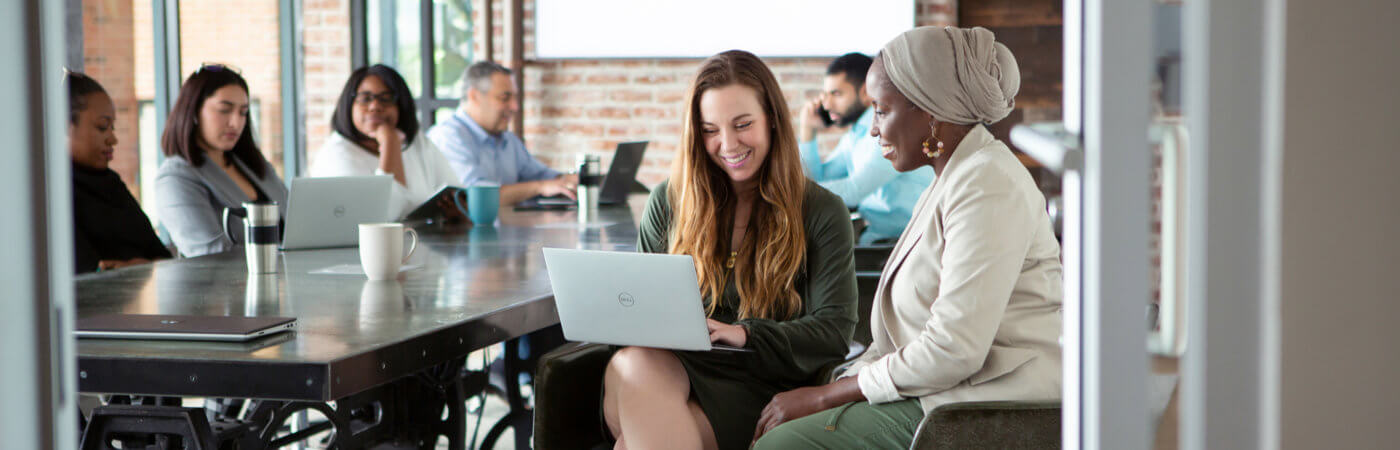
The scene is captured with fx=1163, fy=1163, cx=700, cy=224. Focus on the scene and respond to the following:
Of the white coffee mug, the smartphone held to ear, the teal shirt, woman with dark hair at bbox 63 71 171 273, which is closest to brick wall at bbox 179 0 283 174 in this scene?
woman with dark hair at bbox 63 71 171 273

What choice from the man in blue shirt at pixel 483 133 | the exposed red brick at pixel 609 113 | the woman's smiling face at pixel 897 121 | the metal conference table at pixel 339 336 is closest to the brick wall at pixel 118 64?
the man in blue shirt at pixel 483 133

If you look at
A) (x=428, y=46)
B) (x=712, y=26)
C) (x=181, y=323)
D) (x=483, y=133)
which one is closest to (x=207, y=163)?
(x=483, y=133)

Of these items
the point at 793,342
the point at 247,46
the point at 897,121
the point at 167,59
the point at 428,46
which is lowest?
the point at 793,342

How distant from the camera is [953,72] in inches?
64.6

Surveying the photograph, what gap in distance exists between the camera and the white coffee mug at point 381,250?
2072 mm

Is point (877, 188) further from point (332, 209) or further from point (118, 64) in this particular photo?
point (118, 64)

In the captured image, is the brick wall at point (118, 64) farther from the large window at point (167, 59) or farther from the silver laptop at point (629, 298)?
the silver laptop at point (629, 298)

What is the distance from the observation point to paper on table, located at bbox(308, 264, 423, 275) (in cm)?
220

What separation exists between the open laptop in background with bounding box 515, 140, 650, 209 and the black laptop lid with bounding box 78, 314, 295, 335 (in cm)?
230

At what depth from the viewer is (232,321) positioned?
1526mm

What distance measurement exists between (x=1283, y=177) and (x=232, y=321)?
128cm

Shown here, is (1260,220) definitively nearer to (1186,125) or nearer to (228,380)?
(1186,125)

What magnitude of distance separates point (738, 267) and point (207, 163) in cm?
186

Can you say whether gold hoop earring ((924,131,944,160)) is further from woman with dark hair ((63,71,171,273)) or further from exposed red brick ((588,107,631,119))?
exposed red brick ((588,107,631,119))
